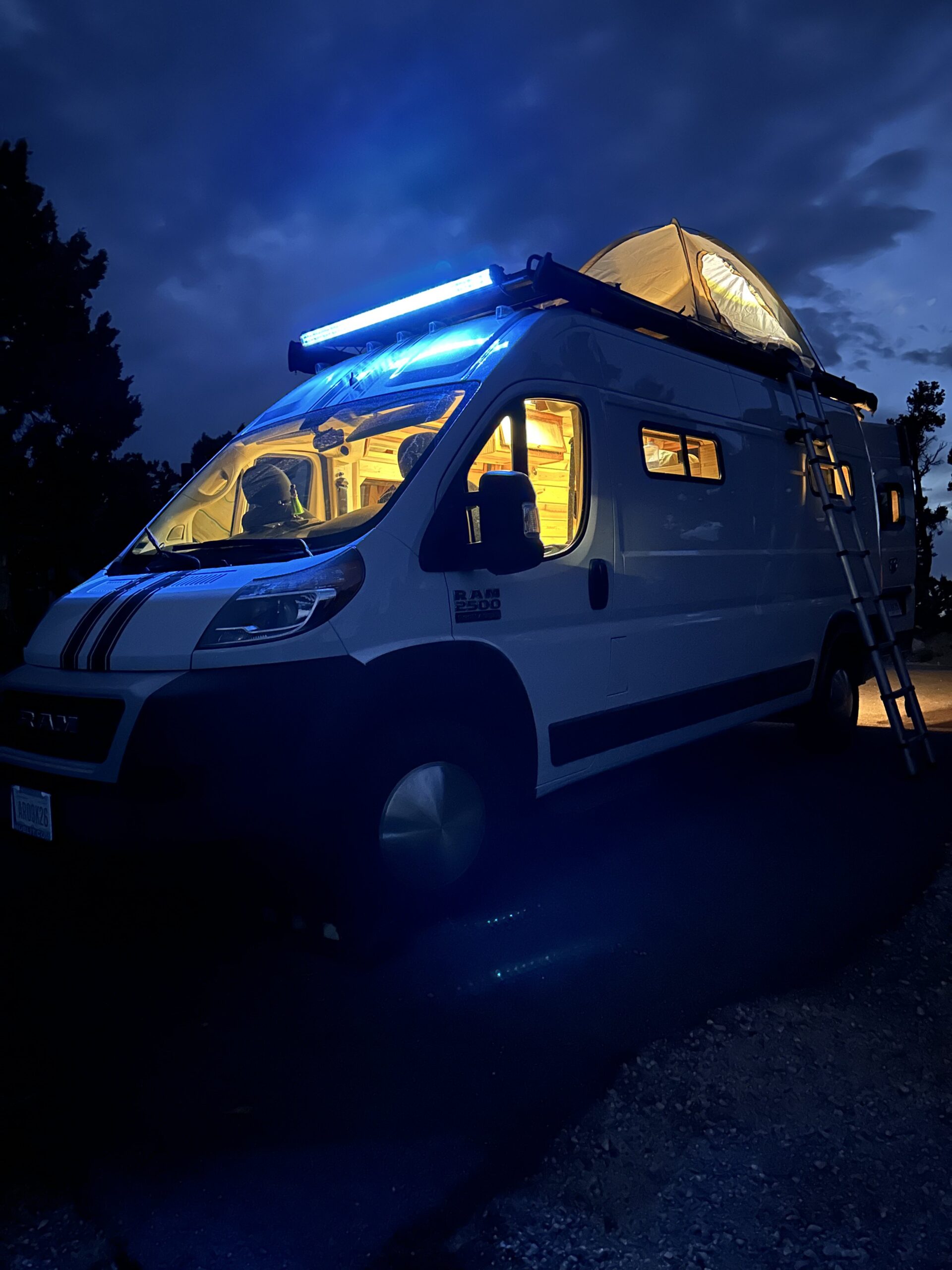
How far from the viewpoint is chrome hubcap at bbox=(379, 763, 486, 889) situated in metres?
3.12

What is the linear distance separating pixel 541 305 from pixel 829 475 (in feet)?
10.1

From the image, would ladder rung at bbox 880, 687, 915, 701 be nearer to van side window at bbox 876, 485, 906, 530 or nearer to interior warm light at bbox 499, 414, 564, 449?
van side window at bbox 876, 485, 906, 530

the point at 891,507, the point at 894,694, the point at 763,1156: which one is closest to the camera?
the point at 763,1156

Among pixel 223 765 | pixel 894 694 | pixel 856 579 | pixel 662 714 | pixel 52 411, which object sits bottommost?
pixel 894 694

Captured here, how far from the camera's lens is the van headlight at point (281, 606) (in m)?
2.82

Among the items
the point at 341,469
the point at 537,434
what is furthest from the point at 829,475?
the point at 341,469

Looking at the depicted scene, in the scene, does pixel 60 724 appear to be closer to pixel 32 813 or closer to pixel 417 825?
pixel 32 813

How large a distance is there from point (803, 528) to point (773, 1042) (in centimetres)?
406

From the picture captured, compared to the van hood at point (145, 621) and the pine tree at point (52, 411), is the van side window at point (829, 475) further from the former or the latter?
the pine tree at point (52, 411)

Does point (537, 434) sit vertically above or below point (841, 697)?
above

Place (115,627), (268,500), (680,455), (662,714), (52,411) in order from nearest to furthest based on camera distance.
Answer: (115,627) < (268,500) < (662,714) < (680,455) < (52,411)

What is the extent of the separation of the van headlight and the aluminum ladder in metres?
4.19

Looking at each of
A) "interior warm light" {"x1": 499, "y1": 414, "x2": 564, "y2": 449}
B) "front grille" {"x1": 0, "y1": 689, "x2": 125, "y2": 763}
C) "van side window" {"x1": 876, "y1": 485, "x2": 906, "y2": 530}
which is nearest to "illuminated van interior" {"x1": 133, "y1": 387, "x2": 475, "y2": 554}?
"interior warm light" {"x1": 499, "y1": 414, "x2": 564, "y2": 449}

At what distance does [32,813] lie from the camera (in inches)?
119
